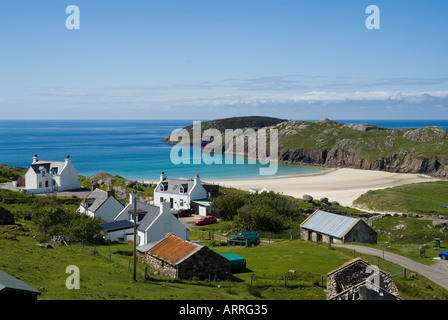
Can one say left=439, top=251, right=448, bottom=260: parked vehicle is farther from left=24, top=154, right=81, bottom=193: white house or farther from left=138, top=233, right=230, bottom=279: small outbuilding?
left=24, top=154, right=81, bottom=193: white house

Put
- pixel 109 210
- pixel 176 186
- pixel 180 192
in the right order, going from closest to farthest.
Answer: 1. pixel 109 210
2. pixel 180 192
3. pixel 176 186

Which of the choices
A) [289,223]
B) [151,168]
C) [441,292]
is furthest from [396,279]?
[151,168]

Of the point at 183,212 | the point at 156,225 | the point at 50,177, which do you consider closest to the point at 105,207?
the point at 156,225

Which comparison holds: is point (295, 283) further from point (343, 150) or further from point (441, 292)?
point (343, 150)

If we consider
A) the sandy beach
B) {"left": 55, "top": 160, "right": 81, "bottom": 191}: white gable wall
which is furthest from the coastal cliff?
{"left": 55, "top": 160, "right": 81, "bottom": 191}: white gable wall

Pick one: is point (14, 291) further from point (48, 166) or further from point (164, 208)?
point (48, 166)

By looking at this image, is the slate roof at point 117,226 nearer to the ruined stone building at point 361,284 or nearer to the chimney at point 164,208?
the chimney at point 164,208

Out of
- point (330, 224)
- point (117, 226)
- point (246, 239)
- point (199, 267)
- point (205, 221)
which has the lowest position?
point (205, 221)

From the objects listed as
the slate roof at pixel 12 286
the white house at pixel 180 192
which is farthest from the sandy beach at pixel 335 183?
the slate roof at pixel 12 286
